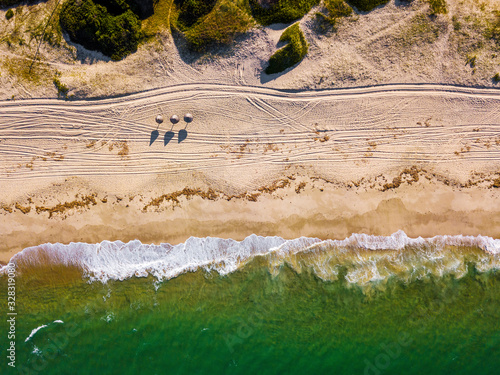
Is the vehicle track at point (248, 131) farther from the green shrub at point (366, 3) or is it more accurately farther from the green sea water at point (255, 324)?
the green sea water at point (255, 324)

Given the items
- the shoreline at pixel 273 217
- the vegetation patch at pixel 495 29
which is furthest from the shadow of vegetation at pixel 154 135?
the vegetation patch at pixel 495 29

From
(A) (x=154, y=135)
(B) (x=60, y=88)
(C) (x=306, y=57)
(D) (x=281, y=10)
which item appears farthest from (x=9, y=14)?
(C) (x=306, y=57)

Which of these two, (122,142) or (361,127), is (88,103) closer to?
(122,142)

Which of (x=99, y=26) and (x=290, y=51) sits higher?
(x=99, y=26)

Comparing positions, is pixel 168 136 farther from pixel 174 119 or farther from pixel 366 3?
pixel 366 3

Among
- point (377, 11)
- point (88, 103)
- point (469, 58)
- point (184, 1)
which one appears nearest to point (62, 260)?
point (88, 103)

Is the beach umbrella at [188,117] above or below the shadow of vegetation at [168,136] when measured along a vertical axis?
above
